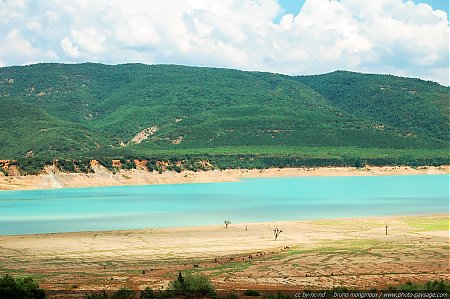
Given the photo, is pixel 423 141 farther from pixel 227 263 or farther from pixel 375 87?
pixel 227 263

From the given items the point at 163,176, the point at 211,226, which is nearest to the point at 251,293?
the point at 211,226

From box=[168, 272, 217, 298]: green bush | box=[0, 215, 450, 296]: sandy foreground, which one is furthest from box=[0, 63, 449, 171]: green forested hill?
box=[168, 272, 217, 298]: green bush

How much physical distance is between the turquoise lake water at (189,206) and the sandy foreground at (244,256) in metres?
6.43

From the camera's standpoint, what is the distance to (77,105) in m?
190

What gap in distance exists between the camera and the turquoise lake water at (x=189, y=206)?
5016 cm

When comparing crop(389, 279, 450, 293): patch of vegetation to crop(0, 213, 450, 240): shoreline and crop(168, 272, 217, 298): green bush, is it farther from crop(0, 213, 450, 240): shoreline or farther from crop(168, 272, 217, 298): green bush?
crop(0, 213, 450, 240): shoreline

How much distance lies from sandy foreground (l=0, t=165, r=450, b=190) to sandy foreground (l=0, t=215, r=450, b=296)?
47926 mm

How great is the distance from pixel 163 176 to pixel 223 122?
52.7 metres

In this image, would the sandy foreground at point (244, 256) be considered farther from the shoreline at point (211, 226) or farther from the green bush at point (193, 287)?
the green bush at point (193, 287)

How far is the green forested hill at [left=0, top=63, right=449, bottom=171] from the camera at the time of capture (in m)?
130

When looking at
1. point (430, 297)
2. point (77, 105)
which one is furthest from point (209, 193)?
point (77, 105)

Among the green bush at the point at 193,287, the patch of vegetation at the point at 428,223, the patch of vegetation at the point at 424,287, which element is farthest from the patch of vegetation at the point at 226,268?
the patch of vegetation at the point at 428,223

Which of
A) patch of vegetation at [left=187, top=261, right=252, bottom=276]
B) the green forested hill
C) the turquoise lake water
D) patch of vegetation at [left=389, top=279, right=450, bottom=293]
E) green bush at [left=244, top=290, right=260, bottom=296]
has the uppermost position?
the green forested hill

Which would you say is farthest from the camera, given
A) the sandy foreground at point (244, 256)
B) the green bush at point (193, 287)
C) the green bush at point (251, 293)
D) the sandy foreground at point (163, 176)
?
the sandy foreground at point (163, 176)
